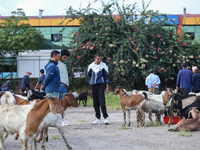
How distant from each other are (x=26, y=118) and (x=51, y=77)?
6.48ft

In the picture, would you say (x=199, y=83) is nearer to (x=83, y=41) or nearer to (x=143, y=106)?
(x=143, y=106)

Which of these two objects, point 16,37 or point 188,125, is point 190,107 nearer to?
point 188,125

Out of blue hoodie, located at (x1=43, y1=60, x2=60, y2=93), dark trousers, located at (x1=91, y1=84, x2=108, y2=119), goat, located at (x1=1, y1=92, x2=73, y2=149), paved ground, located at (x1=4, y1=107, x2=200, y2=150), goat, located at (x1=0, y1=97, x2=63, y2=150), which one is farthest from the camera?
dark trousers, located at (x1=91, y1=84, x2=108, y2=119)

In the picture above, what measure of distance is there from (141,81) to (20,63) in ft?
40.9

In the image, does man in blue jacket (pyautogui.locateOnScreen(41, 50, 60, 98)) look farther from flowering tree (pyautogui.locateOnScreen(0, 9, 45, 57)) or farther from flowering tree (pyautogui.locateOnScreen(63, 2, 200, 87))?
flowering tree (pyautogui.locateOnScreen(0, 9, 45, 57))

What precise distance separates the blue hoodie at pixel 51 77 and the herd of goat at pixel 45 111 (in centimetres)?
29

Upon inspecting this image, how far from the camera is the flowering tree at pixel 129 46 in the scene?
64.7ft

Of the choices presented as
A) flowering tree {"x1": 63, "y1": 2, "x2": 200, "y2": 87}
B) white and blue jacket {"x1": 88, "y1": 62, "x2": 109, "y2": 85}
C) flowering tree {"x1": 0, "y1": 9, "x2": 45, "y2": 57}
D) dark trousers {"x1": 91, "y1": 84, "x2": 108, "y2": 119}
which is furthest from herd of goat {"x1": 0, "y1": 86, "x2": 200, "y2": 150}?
flowering tree {"x1": 0, "y1": 9, "x2": 45, "y2": 57}

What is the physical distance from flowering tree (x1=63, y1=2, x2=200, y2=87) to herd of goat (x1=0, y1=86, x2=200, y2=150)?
9.32m

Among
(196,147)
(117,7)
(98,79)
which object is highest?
(117,7)

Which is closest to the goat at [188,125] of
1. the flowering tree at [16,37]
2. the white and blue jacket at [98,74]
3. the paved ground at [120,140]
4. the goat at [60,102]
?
the paved ground at [120,140]

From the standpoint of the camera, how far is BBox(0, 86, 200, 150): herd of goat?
511cm

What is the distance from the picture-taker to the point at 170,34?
21.6 metres

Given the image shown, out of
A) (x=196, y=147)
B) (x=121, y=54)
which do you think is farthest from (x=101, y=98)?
(x=121, y=54)
